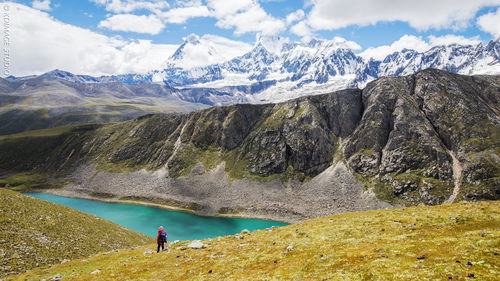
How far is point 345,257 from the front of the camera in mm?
24578

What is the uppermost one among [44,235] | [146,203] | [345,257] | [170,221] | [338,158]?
[338,158]

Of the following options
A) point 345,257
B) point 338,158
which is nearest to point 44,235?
point 345,257

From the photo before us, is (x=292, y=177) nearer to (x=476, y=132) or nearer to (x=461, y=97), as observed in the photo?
(x=476, y=132)

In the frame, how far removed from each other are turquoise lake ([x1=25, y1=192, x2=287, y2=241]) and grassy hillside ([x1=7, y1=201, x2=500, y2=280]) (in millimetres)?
79580

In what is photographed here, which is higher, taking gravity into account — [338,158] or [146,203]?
[338,158]

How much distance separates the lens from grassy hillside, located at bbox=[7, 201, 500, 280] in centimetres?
1913

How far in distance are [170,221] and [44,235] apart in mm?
85816

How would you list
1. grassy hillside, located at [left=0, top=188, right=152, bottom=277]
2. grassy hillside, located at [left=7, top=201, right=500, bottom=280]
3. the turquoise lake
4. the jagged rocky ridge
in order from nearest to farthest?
1. grassy hillside, located at [left=7, top=201, right=500, bottom=280]
2. grassy hillside, located at [left=0, top=188, right=152, bottom=277]
3. the turquoise lake
4. the jagged rocky ridge

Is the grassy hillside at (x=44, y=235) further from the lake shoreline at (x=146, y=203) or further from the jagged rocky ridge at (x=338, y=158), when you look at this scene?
the jagged rocky ridge at (x=338, y=158)

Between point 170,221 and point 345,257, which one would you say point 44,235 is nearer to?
point 345,257

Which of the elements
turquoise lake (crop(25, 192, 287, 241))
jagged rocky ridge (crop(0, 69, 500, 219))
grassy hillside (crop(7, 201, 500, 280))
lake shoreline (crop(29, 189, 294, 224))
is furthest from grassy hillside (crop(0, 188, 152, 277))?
jagged rocky ridge (crop(0, 69, 500, 219))

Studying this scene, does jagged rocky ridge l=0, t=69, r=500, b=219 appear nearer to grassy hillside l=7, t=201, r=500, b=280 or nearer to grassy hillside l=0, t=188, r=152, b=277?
grassy hillside l=0, t=188, r=152, b=277

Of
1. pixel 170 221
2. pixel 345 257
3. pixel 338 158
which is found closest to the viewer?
pixel 345 257

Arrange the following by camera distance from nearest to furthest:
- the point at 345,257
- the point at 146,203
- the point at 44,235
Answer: the point at 345,257
the point at 44,235
the point at 146,203
